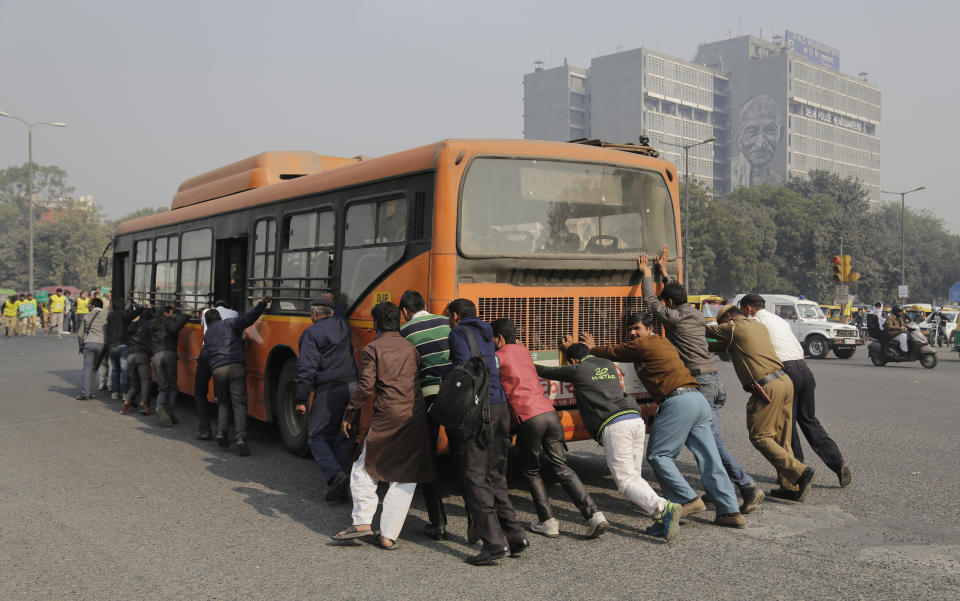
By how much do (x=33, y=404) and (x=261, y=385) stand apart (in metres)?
5.08

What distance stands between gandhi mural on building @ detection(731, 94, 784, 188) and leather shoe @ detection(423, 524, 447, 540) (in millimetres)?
134550

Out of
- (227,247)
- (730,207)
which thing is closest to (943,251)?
(730,207)

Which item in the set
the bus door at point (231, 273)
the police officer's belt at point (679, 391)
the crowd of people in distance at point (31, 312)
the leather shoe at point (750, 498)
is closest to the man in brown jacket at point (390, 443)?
the police officer's belt at point (679, 391)

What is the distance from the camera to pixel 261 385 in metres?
9.16

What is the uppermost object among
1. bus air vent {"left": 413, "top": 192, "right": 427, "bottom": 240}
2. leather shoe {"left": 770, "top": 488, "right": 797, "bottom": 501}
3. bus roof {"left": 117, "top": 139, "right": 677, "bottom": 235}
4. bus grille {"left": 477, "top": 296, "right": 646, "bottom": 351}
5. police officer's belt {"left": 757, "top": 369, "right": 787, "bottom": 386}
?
bus roof {"left": 117, "top": 139, "right": 677, "bottom": 235}

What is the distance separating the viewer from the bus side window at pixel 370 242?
7.16m

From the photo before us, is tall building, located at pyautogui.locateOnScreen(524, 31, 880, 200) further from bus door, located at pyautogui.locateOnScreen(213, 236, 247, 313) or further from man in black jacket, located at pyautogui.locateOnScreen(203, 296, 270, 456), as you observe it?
man in black jacket, located at pyautogui.locateOnScreen(203, 296, 270, 456)

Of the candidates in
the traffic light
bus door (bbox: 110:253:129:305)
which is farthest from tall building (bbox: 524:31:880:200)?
bus door (bbox: 110:253:129:305)

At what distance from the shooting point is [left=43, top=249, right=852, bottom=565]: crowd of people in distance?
5.51 metres

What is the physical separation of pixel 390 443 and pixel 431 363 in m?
0.63

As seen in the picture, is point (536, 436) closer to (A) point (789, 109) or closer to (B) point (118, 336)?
(B) point (118, 336)

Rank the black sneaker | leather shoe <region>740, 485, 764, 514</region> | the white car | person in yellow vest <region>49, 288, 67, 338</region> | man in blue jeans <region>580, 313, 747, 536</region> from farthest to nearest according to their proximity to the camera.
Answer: the white car
person in yellow vest <region>49, 288, 67, 338</region>
the black sneaker
leather shoe <region>740, 485, 764, 514</region>
man in blue jeans <region>580, 313, 747, 536</region>

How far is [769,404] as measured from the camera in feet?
22.1

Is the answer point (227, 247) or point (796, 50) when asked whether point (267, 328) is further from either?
point (796, 50)
